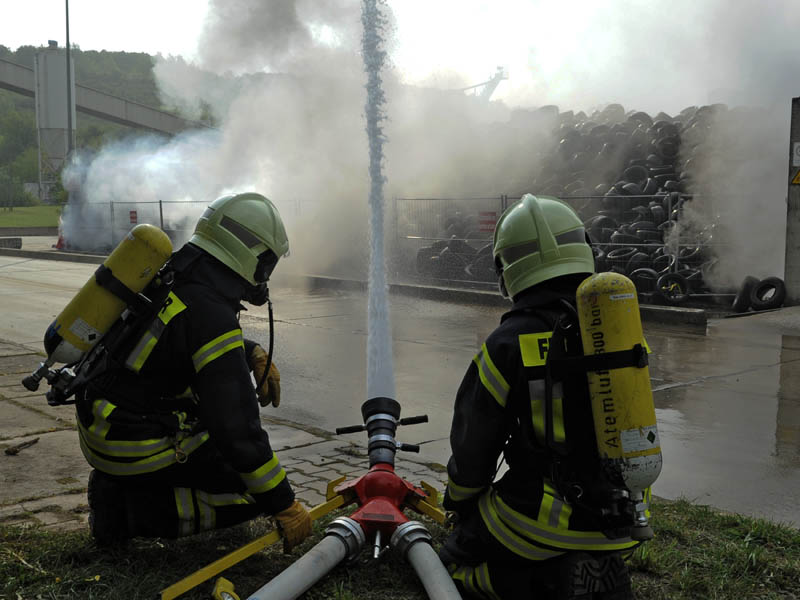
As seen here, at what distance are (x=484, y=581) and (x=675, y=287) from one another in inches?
412

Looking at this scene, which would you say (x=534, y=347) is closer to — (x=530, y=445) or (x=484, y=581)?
(x=530, y=445)

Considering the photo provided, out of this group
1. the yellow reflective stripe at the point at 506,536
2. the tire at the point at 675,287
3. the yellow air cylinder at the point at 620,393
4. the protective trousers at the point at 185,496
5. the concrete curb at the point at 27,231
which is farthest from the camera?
the concrete curb at the point at 27,231

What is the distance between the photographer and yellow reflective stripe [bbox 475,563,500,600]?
2.86 meters

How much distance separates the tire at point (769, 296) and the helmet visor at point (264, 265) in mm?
10271

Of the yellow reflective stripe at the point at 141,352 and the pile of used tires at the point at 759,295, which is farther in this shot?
the pile of used tires at the point at 759,295

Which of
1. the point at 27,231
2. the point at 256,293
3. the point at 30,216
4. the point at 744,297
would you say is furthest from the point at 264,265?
the point at 30,216

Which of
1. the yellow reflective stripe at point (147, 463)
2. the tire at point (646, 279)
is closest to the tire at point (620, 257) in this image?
the tire at point (646, 279)

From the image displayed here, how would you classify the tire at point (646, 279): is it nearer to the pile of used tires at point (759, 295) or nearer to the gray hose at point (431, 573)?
the pile of used tires at point (759, 295)

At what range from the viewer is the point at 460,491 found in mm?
2838

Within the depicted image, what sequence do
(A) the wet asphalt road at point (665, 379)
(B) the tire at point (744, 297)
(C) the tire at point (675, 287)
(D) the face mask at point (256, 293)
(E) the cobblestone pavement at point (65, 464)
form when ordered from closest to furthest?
(D) the face mask at point (256, 293) → (E) the cobblestone pavement at point (65, 464) → (A) the wet asphalt road at point (665, 379) → (B) the tire at point (744, 297) → (C) the tire at point (675, 287)

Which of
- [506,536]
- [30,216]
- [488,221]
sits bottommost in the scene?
[506,536]

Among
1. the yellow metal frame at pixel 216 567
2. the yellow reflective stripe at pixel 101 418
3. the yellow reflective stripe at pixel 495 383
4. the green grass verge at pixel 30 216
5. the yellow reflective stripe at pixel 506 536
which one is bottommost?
the yellow metal frame at pixel 216 567

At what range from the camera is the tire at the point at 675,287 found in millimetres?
12492

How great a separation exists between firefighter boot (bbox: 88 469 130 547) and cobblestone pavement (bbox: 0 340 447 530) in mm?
558
